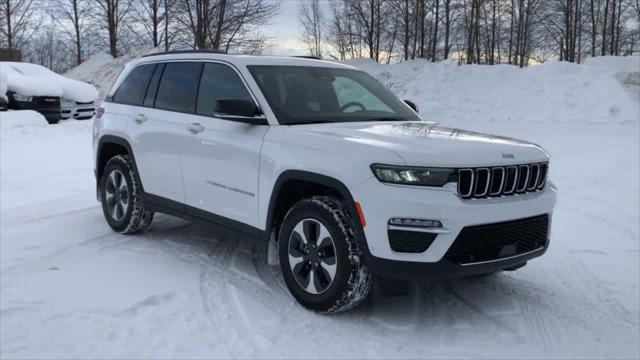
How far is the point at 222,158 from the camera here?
4.67 m

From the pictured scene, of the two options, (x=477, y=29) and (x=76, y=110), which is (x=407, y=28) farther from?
(x=76, y=110)

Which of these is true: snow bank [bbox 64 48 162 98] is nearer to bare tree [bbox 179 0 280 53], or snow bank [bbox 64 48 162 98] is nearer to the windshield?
bare tree [bbox 179 0 280 53]

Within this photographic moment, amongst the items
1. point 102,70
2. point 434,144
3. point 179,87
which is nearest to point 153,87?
point 179,87

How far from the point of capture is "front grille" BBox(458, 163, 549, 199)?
3.63m

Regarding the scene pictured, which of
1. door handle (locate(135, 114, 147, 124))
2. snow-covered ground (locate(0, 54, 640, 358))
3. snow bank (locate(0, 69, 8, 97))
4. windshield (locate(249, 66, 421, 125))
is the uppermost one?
snow bank (locate(0, 69, 8, 97))

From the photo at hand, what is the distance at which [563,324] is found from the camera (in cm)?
400

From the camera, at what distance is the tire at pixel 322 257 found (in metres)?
3.79

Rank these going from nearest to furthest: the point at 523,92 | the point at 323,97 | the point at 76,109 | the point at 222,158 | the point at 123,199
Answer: the point at 222,158
the point at 323,97
the point at 123,199
the point at 76,109
the point at 523,92

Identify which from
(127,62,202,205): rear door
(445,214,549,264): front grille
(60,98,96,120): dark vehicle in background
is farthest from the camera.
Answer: (60,98,96,120): dark vehicle in background

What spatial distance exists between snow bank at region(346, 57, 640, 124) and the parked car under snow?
35.5 feet

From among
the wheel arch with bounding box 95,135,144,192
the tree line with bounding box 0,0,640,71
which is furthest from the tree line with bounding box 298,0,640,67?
the wheel arch with bounding box 95,135,144,192

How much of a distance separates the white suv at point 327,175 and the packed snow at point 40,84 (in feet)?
39.5

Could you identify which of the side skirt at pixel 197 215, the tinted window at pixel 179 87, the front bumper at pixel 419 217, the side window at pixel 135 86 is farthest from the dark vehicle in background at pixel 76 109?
the front bumper at pixel 419 217

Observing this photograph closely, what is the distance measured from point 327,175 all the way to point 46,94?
48.3ft
